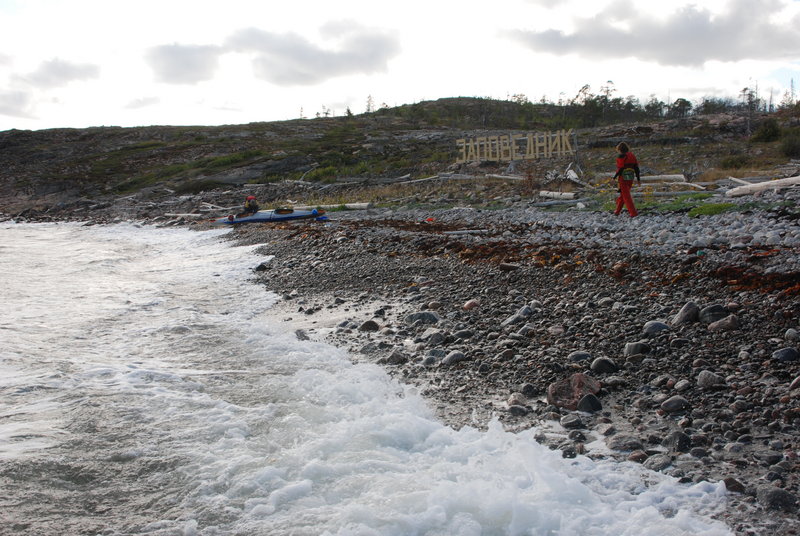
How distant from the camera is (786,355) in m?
4.18

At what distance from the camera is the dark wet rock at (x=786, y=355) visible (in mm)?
4152

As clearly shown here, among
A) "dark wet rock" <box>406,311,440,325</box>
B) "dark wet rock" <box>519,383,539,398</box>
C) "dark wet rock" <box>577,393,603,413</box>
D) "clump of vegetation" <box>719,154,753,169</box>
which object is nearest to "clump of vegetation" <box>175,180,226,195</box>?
"clump of vegetation" <box>719,154,753,169</box>

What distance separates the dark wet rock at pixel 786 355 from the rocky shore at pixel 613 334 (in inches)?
0.5

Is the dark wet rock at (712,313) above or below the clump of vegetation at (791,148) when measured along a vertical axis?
below

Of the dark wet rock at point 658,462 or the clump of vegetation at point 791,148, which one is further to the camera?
the clump of vegetation at point 791,148

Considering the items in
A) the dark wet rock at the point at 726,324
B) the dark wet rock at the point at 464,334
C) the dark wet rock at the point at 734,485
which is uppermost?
the dark wet rock at the point at 726,324

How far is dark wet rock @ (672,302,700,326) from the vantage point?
515cm

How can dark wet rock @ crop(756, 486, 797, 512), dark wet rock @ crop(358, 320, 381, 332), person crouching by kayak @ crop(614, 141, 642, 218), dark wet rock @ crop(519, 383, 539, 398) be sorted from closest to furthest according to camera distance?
dark wet rock @ crop(756, 486, 797, 512), dark wet rock @ crop(519, 383, 539, 398), dark wet rock @ crop(358, 320, 381, 332), person crouching by kayak @ crop(614, 141, 642, 218)

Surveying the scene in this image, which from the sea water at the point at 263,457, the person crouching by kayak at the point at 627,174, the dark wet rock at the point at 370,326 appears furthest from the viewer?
the person crouching by kayak at the point at 627,174

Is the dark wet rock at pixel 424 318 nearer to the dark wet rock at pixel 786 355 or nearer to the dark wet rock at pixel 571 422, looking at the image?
the dark wet rock at pixel 571 422

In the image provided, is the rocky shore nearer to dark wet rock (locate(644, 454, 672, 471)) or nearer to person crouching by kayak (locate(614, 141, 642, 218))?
dark wet rock (locate(644, 454, 672, 471))

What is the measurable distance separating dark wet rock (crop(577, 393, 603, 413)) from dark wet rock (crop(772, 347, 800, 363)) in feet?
4.39

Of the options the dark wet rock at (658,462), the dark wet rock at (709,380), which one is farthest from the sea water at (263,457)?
the dark wet rock at (709,380)

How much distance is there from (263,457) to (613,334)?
10.8 ft
